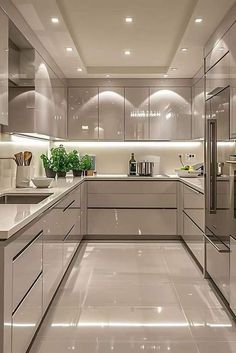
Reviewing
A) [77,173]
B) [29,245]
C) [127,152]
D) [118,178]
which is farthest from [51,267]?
[127,152]

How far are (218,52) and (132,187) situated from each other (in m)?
2.63

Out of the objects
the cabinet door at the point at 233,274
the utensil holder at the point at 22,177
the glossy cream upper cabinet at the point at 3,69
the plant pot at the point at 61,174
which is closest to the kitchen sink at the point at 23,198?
the utensil holder at the point at 22,177

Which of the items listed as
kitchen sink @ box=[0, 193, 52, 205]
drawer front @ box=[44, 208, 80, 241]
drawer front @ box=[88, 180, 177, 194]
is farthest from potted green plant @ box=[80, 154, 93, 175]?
kitchen sink @ box=[0, 193, 52, 205]

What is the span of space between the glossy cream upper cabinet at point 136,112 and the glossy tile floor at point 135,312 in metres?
2.18

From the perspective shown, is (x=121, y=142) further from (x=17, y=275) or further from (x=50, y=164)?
(x=17, y=275)

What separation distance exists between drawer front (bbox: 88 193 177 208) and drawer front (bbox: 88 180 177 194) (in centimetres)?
6

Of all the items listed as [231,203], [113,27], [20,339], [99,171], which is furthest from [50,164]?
[20,339]

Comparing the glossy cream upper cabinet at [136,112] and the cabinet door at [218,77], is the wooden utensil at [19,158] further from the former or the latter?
the glossy cream upper cabinet at [136,112]

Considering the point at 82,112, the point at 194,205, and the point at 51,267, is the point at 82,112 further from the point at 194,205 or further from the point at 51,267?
the point at 51,267

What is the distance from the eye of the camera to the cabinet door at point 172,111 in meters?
6.31

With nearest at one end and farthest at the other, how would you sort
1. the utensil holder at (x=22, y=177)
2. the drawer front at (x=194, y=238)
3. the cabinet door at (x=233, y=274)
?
1. the cabinet door at (x=233, y=274)
2. the utensil holder at (x=22, y=177)
3. the drawer front at (x=194, y=238)

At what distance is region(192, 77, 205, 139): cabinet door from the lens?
5.44 m

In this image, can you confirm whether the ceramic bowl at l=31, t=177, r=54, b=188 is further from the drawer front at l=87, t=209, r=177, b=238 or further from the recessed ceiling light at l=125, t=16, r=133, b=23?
the drawer front at l=87, t=209, r=177, b=238

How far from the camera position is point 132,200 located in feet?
19.5
